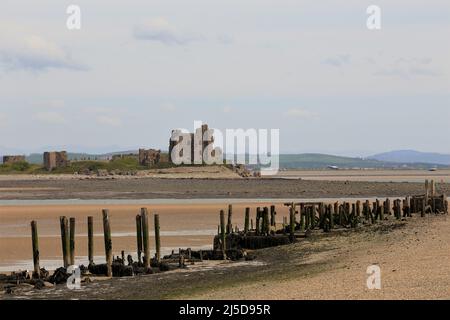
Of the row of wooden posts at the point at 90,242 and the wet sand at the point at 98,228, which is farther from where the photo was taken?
the wet sand at the point at 98,228

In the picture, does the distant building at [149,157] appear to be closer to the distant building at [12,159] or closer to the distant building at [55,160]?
the distant building at [55,160]

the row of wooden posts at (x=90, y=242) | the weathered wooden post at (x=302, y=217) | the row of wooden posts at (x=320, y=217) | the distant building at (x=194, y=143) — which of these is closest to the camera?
the row of wooden posts at (x=90, y=242)

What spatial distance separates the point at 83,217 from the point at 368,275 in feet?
101

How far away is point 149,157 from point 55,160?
20227mm

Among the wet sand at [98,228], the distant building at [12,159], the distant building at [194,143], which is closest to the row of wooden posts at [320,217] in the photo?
the wet sand at [98,228]

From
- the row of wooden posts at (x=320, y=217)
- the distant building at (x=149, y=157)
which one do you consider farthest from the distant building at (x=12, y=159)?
the row of wooden posts at (x=320, y=217)

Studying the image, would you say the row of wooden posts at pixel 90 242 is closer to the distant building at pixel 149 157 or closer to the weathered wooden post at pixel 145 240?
the weathered wooden post at pixel 145 240

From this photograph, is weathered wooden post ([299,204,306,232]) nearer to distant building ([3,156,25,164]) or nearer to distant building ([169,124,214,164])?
distant building ([169,124,214,164])

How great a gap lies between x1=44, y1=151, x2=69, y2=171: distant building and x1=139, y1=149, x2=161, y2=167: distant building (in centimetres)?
1355

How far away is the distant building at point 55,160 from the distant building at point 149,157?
1355cm

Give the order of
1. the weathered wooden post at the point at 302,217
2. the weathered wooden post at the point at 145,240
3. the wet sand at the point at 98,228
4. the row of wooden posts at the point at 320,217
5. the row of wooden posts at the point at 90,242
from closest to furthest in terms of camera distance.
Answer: the row of wooden posts at the point at 90,242 < the weathered wooden post at the point at 145,240 < the wet sand at the point at 98,228 < the row of wooden posts at the point at 320,217 < the weathered wooden post at the point at 302,217

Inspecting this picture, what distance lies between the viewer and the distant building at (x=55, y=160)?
148150 millimetres

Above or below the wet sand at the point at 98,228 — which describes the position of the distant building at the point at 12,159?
above
